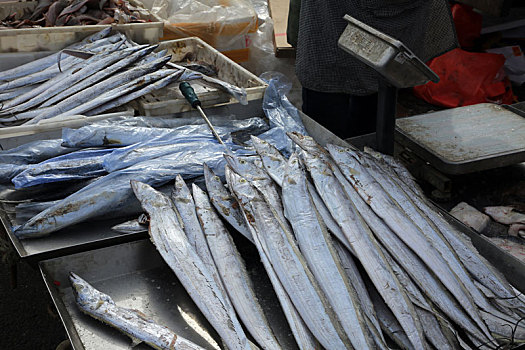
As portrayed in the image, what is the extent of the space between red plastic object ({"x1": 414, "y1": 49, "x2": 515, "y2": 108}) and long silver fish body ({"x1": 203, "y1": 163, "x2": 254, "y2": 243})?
14.3 ft

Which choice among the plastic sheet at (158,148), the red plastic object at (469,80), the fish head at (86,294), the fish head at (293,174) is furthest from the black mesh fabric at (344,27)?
the fish head at (86,294)

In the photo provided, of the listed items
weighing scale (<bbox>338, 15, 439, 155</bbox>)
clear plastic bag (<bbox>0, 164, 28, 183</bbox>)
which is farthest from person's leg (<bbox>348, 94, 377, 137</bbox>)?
clear plastic bag (<bbox>0, 164, 28, 183</bbox>)

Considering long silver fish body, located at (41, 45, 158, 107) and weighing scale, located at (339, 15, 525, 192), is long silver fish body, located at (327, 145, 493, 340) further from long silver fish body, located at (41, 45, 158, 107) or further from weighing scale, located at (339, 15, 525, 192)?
long silver fish body, located at (41, 45, 158, 107)

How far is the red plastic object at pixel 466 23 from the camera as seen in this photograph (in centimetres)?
672

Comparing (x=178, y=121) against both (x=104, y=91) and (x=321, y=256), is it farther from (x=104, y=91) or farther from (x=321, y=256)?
(x=321, y=256)

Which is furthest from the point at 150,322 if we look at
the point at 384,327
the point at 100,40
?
the point at 100,40

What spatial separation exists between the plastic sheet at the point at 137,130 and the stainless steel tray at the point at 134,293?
1049 mm

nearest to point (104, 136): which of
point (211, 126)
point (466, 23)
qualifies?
point (211, 126)

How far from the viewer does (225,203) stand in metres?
2.44

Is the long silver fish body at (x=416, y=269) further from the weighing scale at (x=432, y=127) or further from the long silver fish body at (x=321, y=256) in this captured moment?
the weighing scale at (x=432, y=127)

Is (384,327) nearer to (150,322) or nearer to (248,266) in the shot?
(248,266)

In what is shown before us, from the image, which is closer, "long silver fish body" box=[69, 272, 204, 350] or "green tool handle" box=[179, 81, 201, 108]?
"long silver fish body" box=[69, 272, 204, 350]

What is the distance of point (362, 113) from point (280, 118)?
3.34ft

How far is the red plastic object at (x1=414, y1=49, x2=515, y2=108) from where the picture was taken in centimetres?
596
